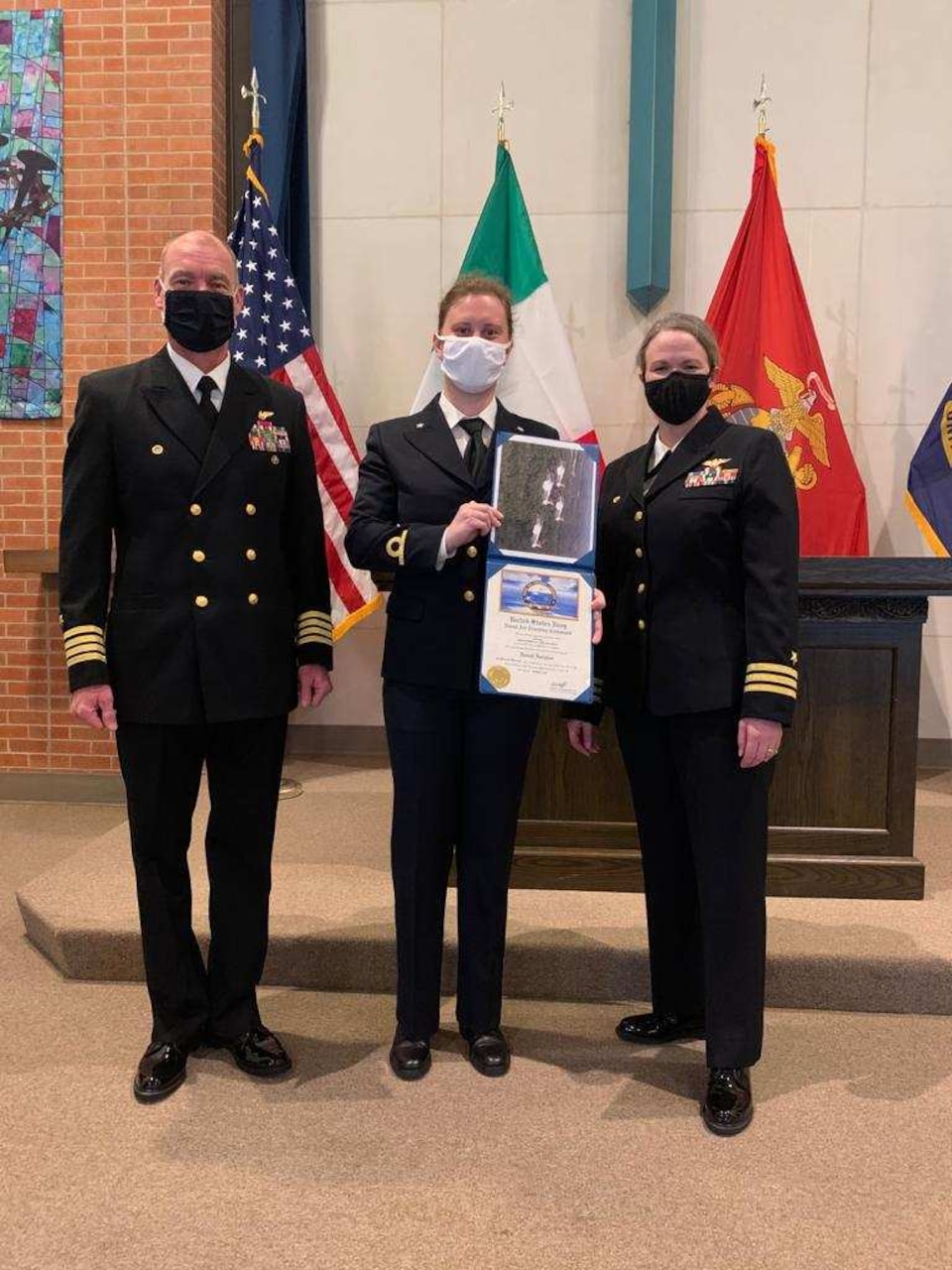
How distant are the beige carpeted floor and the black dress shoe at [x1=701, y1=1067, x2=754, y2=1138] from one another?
30mm

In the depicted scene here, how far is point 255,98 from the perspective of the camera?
424 centimetres

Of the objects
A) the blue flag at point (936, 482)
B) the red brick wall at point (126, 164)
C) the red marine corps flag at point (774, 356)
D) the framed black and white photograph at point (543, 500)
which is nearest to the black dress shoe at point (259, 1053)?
the framed black and white photograph at point (543, 500)

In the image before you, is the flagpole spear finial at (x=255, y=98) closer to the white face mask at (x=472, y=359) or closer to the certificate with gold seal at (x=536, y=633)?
the white face mask at (x=472, y=359)

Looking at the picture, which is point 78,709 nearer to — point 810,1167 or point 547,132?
point 810,1167

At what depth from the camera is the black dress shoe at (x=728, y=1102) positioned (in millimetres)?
2070

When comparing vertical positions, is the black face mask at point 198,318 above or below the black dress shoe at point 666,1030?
above

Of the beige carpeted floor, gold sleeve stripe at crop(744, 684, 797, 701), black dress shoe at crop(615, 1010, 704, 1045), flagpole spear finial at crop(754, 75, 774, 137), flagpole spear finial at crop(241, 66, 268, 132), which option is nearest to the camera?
the beige carpeted floor

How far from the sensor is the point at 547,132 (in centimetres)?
464

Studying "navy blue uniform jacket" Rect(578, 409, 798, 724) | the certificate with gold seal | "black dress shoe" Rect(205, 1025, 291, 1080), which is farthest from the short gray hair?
"black dress shoe" Rect(205, 1025, 291, 1080)

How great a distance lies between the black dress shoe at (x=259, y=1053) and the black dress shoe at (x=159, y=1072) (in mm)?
112

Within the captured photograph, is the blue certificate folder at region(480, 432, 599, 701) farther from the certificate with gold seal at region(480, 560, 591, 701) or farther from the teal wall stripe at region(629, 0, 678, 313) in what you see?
the teal wall stripe at region(629, 0, 678, 313)

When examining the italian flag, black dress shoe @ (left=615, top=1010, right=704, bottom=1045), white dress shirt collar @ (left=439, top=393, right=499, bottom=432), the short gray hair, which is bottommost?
black dress shoe @ (left=615, top=1010, right=704, bottom=1045)

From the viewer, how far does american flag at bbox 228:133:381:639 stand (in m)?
4.18

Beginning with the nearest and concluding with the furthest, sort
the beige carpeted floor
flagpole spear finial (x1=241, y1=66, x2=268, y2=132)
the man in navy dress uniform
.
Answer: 1. the beige carpeted floor
2. the man in navy dress uniform
3. flagpole spear finial (x1=241, y1=66, x2=268, y2=132)
